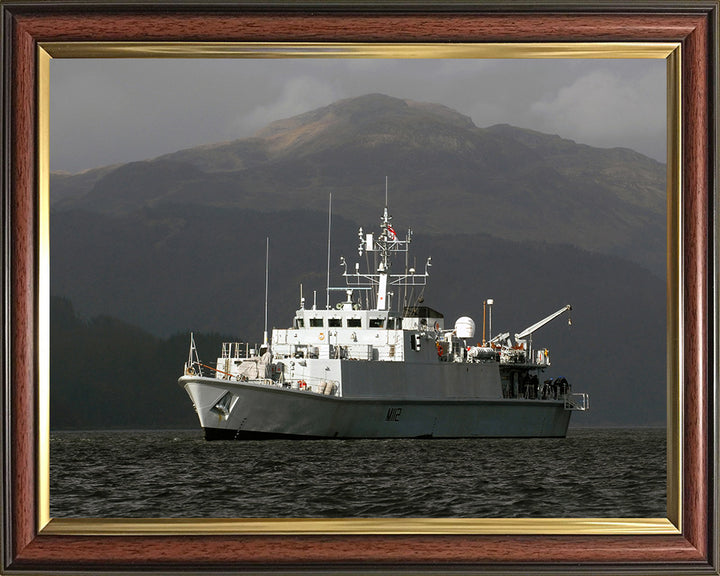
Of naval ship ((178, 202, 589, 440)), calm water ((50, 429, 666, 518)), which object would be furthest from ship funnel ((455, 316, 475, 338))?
calm water ((50, 429, 666, 518))

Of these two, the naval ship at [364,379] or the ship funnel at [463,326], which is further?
the ship funnel at [463,326]

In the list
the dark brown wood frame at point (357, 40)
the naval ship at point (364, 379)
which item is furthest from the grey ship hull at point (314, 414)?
the dark brown wood frame at point (357, 40)

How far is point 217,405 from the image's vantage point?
4369 centimetres

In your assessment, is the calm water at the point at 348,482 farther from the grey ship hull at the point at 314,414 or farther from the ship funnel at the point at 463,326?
the ship funnel at the point at 463,326

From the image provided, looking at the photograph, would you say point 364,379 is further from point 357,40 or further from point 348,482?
point 357,40

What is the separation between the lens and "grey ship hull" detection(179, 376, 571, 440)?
43500mm

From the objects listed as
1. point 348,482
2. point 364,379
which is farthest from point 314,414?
point 348,482

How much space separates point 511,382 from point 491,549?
52.6 m

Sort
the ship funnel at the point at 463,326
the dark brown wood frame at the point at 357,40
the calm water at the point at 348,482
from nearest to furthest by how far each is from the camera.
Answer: the dark brown wood frame at the point at 357,40 < the calm water at the point at 348,482 < the ship funnel at the point at 463,326

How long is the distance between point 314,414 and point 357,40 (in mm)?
36028

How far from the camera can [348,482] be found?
956 inches

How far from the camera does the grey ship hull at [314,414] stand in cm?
4350

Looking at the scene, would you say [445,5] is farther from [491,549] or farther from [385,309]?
[385,309]

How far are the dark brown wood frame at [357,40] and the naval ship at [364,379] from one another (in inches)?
1210
